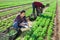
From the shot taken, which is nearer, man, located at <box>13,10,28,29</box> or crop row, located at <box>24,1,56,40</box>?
crop row, located at <box>24,1,56,40</box>

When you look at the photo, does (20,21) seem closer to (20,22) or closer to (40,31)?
(20,22)

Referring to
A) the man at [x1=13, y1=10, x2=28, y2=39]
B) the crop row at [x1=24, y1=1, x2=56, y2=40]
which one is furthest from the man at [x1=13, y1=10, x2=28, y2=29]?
the crop row at [x1=24, y1=1, x2=56, y2=40]

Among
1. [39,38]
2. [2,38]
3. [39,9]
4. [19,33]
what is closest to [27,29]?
[19,33]

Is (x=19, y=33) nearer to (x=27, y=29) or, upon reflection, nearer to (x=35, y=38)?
(x=27, y=29)

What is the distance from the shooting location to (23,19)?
870cm

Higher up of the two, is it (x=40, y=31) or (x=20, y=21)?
(x=20, y=21)

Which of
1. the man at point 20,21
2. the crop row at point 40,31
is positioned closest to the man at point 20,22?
the man at point 20,21

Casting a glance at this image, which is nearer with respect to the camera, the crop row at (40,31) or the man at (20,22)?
the crop row at (40,31)

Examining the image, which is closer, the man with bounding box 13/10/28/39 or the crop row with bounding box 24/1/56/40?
the crop row with bounding box 24/1/56/40

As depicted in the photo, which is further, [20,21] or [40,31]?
[40,31]

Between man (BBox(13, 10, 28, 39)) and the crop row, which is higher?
man (BBox(13, 10, 28, 39))

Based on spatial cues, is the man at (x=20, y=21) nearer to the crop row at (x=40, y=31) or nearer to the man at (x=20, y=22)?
the man at (x=20, y=22)

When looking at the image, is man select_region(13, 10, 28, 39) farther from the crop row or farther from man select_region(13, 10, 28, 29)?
the crop row

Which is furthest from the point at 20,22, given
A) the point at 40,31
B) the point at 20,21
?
the point at 40,31
